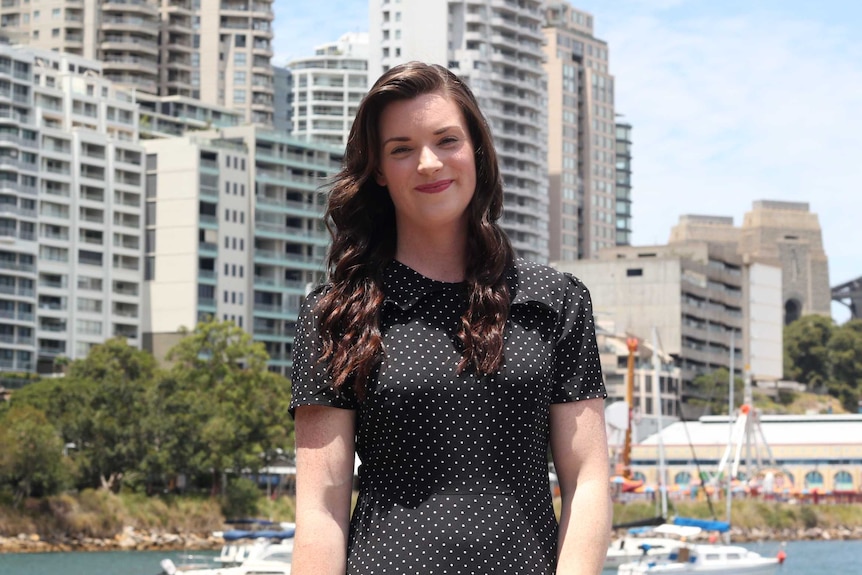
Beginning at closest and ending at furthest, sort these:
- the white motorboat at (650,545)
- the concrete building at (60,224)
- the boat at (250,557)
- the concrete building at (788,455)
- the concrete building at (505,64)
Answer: the boat at (250,557), the white motorboat at (650,545), the concrete building at (60,224), the concrete building at (788,455), the concrete building at (505,64)

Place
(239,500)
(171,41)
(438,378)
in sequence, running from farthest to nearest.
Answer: (171,41)
(239,500)
(438,378)

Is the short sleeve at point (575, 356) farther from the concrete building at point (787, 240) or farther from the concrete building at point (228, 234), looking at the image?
the concrete building at point (787, 240)

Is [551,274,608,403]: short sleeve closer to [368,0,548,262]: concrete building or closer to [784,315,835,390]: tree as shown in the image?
[368,0,548,262]: concrete building

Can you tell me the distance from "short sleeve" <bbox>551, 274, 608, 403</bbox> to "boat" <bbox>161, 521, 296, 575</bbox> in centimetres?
4080

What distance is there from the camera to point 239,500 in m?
72.7

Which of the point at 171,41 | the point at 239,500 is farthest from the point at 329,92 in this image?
the point at 239,500

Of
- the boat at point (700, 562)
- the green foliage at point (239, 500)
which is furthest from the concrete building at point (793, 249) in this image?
the boat at point (700, 562)

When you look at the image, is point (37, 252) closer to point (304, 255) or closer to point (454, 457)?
point (304, 255)

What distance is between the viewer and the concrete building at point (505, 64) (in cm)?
13050

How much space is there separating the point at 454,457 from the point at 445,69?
0.85 m

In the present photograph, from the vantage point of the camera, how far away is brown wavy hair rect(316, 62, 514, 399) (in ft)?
11.5

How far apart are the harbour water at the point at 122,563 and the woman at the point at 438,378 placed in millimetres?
56533

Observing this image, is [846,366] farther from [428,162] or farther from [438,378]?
[438,378]

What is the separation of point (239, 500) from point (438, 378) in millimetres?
70252
